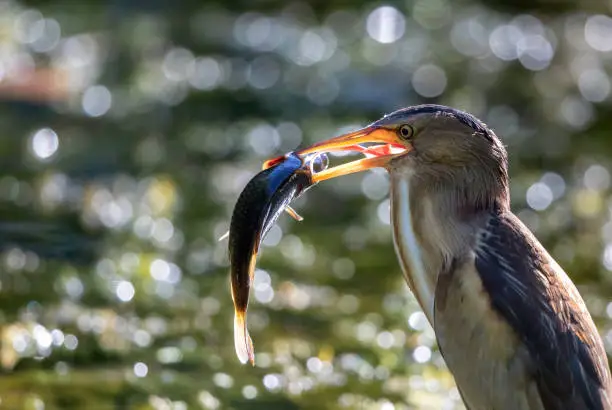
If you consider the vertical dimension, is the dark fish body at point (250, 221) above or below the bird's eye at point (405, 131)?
below

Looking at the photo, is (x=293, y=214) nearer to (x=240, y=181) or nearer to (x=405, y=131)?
(x=405, y=131)

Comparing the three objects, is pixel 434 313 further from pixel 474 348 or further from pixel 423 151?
pixel 423 151

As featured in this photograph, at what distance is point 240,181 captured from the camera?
8.77m

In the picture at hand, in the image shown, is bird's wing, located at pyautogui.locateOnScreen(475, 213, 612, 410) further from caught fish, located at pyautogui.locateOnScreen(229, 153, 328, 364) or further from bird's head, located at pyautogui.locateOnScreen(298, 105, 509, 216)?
caught fish, located at pyautogui.locateOnScreen(229, 153, 328, 364)

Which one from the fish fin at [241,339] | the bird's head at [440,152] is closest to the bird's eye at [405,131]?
the bird's head at [440,152]

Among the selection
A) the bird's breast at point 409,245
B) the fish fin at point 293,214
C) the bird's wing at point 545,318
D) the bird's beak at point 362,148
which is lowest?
the bird's wing at point 545,318

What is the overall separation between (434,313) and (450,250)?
21 centimetres

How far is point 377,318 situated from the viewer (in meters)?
6.76

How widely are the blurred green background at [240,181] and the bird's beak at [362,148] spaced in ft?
4.91

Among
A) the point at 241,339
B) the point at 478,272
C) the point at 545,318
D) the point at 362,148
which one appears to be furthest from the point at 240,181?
the point at 545,318

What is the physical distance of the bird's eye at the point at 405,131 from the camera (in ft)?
14.5

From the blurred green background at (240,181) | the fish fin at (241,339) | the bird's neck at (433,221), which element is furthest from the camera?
the blurred green background at (240,181)

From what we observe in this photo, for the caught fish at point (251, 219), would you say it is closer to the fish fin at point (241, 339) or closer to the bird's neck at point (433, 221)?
the fish fin at point (241, 339)

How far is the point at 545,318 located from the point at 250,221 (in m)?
0.96
